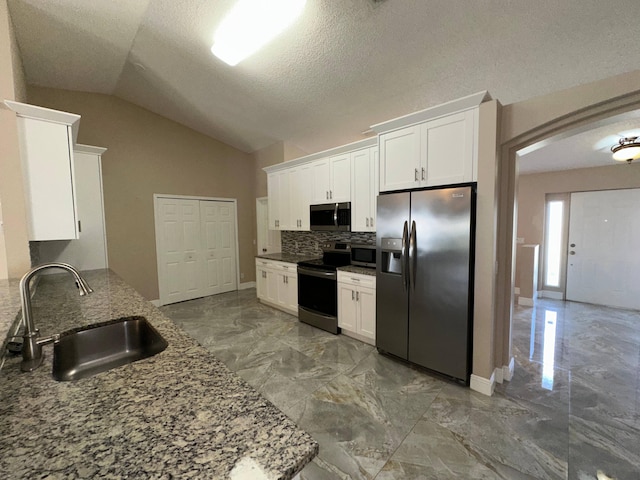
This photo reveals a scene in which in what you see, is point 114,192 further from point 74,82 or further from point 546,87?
point 546,87

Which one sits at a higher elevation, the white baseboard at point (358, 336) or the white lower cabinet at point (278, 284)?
the white lower cabinet at point (278, 284)

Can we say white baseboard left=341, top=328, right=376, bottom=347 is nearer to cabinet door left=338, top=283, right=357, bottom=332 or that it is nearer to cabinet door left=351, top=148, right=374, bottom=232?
cabinet door left=338, top=283, right=357, bottom=332

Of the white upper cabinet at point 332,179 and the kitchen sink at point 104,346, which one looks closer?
the kitchen sink at point 104,346

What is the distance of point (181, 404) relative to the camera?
2.59 ft

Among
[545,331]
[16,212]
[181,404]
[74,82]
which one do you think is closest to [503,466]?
[181,404]

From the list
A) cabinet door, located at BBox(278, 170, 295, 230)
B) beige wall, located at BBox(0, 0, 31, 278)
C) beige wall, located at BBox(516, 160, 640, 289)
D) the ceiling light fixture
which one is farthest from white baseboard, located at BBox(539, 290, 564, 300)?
beige wall, located at BBox(0, 0, 31, 278)

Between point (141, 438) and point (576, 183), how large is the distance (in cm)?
668

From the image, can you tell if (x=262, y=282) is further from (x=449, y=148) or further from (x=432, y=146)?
(x=449, y=148)

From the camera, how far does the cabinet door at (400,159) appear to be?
2582 mm

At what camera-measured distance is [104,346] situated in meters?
1.45

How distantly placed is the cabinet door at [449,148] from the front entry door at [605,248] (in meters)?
4.24

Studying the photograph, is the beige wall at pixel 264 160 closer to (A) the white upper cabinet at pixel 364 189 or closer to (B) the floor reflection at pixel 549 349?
(A) the white upper cabinet at pixel 364 189

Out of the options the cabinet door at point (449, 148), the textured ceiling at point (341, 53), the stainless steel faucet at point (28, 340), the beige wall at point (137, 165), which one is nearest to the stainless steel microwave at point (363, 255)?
the cabinet door at point (449, 148)

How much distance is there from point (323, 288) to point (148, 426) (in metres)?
3.00
